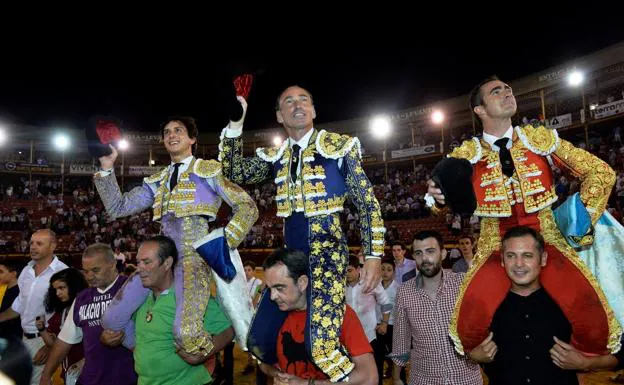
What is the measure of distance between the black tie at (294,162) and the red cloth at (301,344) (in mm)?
796

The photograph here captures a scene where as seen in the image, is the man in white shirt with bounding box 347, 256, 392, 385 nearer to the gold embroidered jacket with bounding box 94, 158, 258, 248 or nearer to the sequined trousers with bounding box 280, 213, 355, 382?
the gold embroidered jacket with bounding box 94, 158, 258, 248

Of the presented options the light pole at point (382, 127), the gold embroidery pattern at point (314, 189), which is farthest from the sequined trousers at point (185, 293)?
the light pole at point (382, 127)

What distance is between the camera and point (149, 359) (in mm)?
3314

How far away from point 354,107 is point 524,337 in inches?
1402

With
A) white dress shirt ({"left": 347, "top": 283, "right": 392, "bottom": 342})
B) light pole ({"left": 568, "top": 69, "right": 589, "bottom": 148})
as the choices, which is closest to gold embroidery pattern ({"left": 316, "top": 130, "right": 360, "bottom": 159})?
white dress shirt ({"left": 347, "top": 283, "right": 392, "bottom": 342})

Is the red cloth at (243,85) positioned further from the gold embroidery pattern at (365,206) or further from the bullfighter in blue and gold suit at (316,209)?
the gold embroidery pattern at (365,206)

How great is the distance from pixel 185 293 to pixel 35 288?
3109 mm

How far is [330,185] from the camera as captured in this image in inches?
109

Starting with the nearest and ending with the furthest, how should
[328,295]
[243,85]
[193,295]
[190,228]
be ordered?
[328,295]
[243,85]
[193,295]
[190,228]

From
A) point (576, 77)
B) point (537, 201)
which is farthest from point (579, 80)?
point (537, 201)

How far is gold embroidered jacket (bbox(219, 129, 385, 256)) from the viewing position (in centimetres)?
268

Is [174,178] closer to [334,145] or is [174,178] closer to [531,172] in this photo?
[334,145]

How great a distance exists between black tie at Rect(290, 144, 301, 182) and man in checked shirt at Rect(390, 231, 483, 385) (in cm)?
191

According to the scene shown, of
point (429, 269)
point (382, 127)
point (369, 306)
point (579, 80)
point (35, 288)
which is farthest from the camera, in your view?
point (382, 127)
